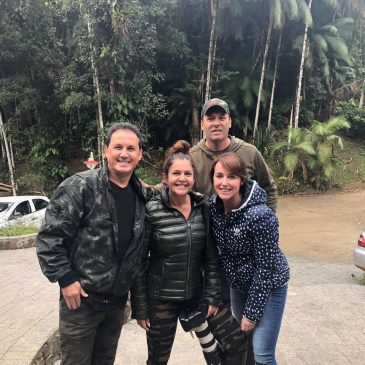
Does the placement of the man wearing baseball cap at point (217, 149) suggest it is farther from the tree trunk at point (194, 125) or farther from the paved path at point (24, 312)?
the tree trunk at point (194, 125)

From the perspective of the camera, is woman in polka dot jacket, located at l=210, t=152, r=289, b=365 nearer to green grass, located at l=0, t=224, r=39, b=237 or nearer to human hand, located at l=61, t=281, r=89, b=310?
human hand, located at l=61, t=281, r=89, b=310

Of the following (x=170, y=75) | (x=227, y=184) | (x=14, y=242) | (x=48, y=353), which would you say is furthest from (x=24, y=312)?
(x=170, y=75)

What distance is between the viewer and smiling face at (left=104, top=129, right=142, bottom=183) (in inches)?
88.4

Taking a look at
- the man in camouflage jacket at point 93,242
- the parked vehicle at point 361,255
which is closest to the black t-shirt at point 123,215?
the man in camouflage jacket at point 93,242

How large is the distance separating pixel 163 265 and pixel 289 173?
50.4 feet

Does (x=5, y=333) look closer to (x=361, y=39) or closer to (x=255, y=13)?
(x=255, y=13)

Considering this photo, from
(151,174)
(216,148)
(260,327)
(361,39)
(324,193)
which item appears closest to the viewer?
(260,327)

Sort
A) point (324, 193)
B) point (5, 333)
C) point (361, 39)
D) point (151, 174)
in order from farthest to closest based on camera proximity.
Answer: point (361, 39) < point (151, 174) < point (324, 193) < point (5, 333)

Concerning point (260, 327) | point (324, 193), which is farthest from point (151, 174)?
point (260, 327)

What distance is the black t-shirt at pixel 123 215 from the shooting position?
2262mm

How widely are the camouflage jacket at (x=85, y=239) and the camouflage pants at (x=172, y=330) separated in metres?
0.36

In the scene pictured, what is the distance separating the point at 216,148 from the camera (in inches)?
114

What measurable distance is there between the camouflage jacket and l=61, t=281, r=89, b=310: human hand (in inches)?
1.1

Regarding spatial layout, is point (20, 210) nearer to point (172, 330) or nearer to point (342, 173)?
point (172, 330)
